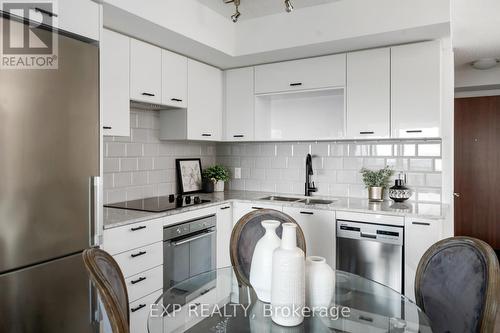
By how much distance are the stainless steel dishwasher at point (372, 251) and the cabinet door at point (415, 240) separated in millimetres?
45

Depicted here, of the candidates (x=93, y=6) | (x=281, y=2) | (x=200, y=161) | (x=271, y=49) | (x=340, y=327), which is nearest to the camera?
(x=340, y=327)

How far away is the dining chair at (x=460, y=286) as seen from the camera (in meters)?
1.28

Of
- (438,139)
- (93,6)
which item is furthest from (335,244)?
(93,6)

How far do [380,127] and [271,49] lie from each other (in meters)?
1.22

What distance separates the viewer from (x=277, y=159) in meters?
3.87

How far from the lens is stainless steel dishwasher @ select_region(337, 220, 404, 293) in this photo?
8.69 feet

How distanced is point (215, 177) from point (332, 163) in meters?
1.28

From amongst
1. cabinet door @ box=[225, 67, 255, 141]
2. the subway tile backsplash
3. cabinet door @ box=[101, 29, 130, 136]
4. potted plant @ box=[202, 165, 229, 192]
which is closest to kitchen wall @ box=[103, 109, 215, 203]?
the subway tile backsplash

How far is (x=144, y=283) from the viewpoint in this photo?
240 cm

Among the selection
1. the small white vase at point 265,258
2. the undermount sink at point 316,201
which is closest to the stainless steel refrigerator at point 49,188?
the small white vase at point 265,258

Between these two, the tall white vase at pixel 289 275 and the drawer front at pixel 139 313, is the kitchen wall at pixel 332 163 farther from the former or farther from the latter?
the tall white vase at pixel 289 275

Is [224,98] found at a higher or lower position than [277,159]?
higher

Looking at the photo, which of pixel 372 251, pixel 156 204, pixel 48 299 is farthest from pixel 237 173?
pixel 48 299

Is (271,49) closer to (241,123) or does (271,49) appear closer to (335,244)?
(241,123)
